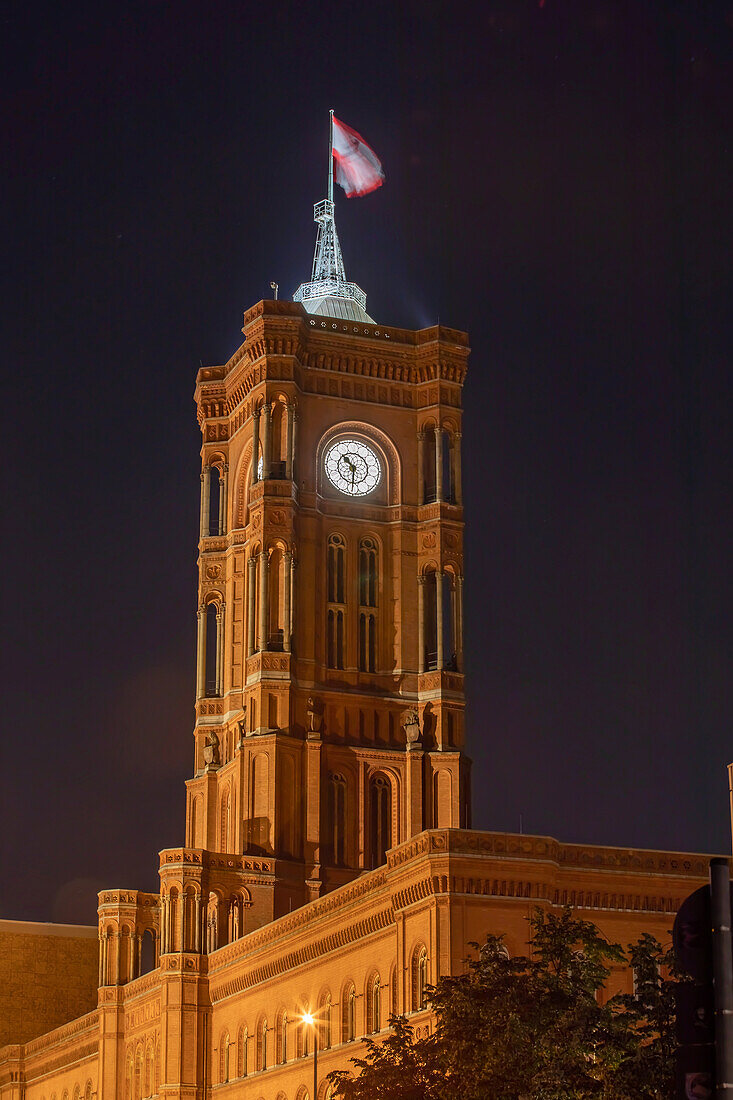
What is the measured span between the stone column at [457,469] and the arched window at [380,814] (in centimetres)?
1661

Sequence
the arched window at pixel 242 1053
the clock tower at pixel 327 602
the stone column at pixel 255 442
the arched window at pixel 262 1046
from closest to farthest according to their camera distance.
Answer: the arched window at pixel 262 1046 < the arched window at pixel 242 1053 < the clock tower at pixel 327 602 < the stone column at pixel 255 442

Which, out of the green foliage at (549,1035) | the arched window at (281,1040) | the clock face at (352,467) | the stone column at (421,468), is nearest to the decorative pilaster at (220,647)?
the clock face at (352,467)

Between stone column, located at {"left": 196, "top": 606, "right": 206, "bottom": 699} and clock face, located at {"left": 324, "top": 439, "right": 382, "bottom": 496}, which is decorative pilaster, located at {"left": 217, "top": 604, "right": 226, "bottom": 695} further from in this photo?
clock face, located at {"left": 324, "top": 439, "right": 382, "bottom": 496}

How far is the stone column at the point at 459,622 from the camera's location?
3858 inches

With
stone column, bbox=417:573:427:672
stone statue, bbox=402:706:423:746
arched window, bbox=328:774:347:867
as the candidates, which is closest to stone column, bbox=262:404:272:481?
stone column, bbox=417:573:427:672

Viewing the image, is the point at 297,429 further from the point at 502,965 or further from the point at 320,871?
the point at 502,965

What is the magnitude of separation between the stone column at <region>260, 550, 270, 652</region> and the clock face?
6.78m

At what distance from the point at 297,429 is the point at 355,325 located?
25.9 feet

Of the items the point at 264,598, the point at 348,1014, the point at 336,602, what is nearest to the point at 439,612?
the point at 336,602

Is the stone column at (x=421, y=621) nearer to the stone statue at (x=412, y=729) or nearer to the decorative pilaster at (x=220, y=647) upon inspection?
the stone statue at (x=412, y=729)

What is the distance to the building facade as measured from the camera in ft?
278

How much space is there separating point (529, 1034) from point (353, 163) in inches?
2833

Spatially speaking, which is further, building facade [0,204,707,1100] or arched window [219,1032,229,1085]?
building facade [0,204,707,1100]

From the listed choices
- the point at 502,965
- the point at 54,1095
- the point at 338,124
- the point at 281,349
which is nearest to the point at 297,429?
the point at 281,349
